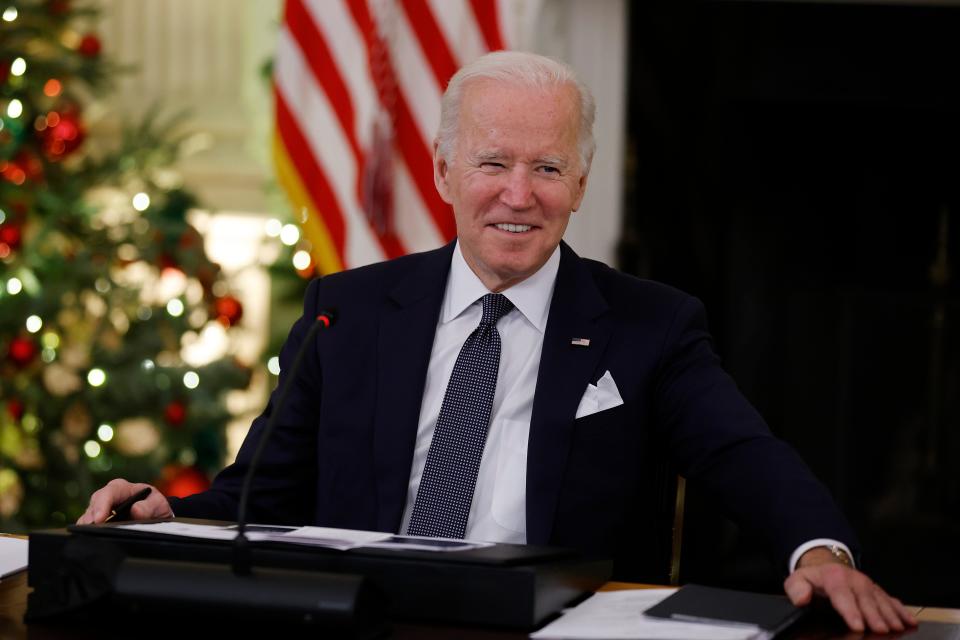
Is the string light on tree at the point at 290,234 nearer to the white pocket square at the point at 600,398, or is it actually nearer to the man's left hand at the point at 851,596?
the white pocket square at the point at 600,398

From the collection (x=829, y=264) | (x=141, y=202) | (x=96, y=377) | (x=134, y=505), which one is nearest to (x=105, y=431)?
(x=96, y=377)

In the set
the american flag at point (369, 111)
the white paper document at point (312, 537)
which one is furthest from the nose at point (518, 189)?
the american flag at point (369, 111)

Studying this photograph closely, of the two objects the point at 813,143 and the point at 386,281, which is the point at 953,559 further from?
the point at 386,281

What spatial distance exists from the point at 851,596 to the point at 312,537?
0.55m

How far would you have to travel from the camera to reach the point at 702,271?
3879mm

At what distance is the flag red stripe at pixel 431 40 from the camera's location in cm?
358

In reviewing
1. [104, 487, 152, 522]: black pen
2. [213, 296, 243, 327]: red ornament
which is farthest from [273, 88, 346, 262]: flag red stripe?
[104, 487, 152, 522]: black pen

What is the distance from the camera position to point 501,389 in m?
1.82

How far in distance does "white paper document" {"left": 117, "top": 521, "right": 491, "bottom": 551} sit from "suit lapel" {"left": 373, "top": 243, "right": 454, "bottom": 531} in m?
0.35

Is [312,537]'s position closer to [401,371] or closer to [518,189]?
[401,371]

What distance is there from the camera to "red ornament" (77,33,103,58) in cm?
446

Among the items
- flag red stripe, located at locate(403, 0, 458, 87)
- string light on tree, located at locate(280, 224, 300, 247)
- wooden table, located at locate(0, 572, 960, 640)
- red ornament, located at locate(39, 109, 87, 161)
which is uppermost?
flag red stripe, located at locate(403, 0, 458, 87)

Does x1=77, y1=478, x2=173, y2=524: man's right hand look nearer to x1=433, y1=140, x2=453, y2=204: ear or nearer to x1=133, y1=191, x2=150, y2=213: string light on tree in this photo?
x1=433, y1=140, x2=453, y2=204: ear

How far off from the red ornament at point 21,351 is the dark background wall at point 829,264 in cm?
195
